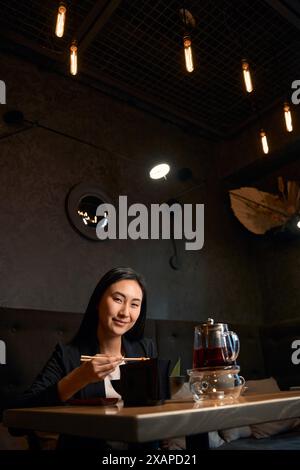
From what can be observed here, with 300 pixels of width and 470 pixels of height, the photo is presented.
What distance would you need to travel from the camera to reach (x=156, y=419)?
0.77 m

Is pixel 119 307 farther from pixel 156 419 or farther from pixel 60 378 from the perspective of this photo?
pixel 156 419

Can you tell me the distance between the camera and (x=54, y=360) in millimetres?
1715

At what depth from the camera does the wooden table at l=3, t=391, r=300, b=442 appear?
0.76 meters

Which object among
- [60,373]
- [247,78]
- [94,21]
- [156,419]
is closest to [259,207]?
[247,78]

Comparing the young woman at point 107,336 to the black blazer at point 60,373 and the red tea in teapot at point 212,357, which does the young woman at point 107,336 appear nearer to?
the black blazer at point 60,373

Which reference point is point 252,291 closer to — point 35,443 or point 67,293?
point 67,293

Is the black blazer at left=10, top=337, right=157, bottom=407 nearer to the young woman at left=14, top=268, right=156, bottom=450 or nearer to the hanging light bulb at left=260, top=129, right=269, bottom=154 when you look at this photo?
the young woman at left=14, top=268, right=156, bottom=450

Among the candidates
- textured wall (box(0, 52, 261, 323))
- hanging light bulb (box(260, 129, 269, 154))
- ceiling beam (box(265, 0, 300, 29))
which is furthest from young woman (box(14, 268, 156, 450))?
ceiling beam (box(265, 0, 300, 29))

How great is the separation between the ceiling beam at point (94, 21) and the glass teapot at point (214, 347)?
8.03 feet

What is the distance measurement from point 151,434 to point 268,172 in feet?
13.1

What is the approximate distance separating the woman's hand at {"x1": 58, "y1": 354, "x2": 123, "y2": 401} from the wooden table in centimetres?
15

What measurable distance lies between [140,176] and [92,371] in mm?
2801

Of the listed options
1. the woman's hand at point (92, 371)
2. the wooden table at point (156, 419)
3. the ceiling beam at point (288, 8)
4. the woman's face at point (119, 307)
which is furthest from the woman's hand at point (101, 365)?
the ceiling beam at point (288, 8)

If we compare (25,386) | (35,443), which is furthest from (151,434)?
(25,386)
